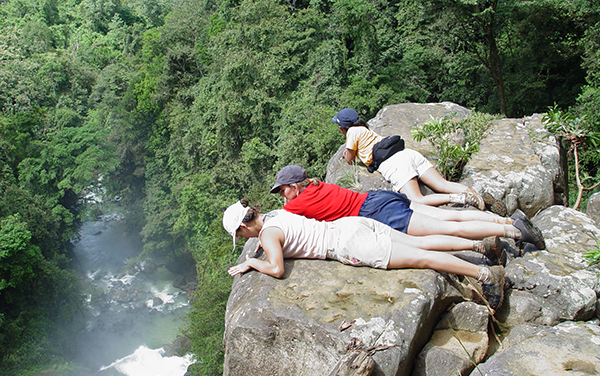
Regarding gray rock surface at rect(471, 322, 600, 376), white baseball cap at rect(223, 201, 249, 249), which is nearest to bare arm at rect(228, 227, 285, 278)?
white baseball cap at rect(223, 201, 249, 249)

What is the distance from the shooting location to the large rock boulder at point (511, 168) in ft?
16.6

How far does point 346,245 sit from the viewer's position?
358 cm

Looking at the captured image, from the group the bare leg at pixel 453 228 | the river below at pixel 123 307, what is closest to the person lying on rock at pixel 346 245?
the bare leg at pixel 453 228

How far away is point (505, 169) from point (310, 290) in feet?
11.2

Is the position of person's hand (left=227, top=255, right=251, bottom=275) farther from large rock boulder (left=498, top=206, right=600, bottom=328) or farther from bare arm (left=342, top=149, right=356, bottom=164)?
bare arm (left=342, top=149, right=356, bottom=164)

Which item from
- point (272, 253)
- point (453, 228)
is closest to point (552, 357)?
point (453, 228)

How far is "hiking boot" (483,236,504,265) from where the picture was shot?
140 inches

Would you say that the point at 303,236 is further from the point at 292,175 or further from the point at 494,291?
the point at 494,291

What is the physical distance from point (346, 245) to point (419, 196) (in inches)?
61.0

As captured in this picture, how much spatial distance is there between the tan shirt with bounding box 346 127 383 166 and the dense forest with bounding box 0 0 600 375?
323 cm

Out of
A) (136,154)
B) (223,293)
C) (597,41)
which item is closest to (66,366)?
(223,293)

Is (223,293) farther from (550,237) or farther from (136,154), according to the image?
(136,154)

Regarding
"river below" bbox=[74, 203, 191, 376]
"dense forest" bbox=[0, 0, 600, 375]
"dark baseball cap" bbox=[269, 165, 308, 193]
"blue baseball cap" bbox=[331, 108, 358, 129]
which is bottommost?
"river below" bbox=[74, 203, 191, 376]

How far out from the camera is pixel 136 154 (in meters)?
30.0
